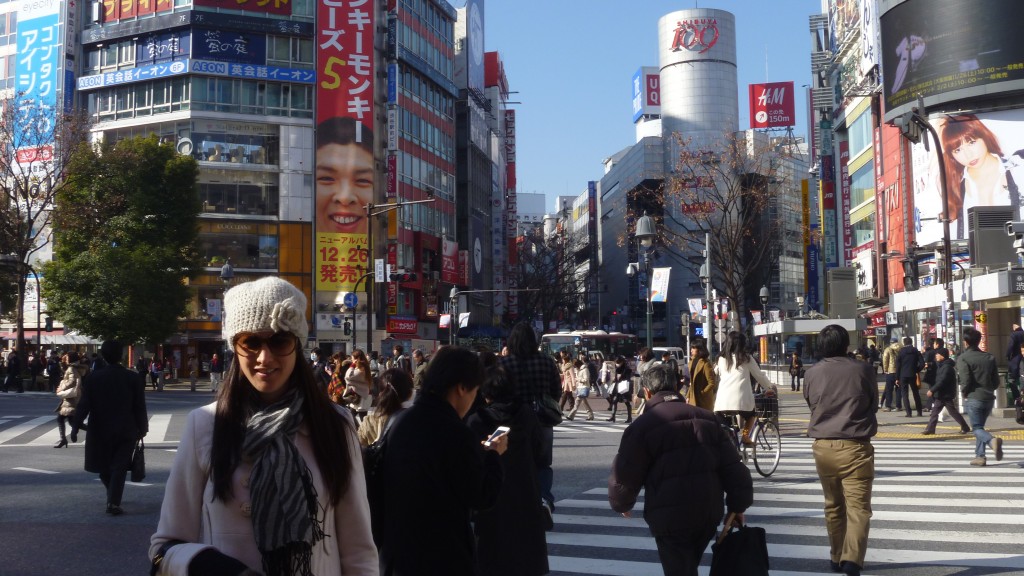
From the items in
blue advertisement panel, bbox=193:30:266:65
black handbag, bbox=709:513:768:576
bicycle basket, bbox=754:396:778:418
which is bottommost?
black handbag, bbox=709:513:768:576

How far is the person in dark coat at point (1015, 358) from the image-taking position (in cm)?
2155

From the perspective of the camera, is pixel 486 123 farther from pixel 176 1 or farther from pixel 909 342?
pixel 909 342

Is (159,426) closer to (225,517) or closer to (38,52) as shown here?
(225,517)

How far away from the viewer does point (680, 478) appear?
17.8ft

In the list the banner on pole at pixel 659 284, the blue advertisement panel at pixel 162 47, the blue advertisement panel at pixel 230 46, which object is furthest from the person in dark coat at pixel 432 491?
the blue advertisement panel at pixel 162 47

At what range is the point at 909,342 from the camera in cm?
2364

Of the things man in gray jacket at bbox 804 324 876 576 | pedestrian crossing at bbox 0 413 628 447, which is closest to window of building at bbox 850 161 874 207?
pedestrian crossing at bbox 0 413 628 447

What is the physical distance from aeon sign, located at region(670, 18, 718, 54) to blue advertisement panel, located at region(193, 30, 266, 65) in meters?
99.7

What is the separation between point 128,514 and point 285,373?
345 inches

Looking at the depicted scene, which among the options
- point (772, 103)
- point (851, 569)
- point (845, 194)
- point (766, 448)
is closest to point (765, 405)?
point (766, 448)

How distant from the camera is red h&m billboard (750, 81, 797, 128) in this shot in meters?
119

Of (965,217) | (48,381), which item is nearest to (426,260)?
(48,381)

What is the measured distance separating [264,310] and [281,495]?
0.49 metres

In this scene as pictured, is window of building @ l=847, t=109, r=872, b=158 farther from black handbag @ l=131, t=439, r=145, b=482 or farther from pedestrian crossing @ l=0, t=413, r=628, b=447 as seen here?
black handbag @ l=131, t=439, r=145, b=482
